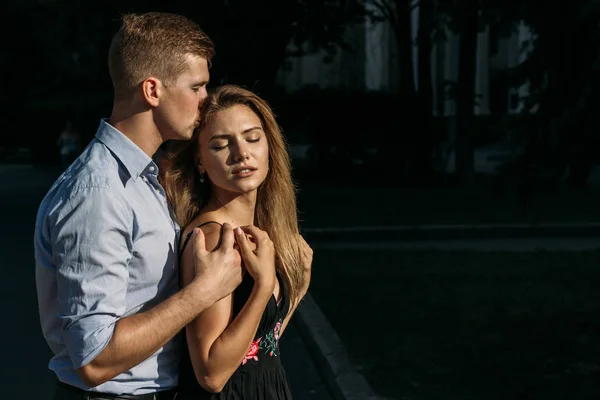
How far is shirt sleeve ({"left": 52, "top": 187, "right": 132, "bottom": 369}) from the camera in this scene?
2387 millimetres

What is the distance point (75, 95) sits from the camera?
103ft

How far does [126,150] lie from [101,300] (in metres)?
0.42

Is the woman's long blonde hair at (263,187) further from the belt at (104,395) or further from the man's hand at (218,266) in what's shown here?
the belt at (104,395)

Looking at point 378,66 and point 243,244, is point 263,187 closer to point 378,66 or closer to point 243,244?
point 243,244

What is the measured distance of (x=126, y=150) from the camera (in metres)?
2.60

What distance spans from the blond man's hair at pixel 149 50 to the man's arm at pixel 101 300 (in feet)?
1.04

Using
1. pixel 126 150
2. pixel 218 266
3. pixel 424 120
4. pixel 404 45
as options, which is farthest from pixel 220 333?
pixel 404 45

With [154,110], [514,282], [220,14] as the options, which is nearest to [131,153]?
[154,110]

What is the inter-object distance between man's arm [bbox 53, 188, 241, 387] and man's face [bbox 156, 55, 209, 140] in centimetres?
29

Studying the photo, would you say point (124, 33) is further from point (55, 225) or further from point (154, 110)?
point (55, 225)

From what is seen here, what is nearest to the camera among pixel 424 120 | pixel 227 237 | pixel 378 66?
pixel 227 237

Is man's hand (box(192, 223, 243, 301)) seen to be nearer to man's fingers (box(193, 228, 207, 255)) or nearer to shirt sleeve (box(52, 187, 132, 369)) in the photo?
man's fingers (box(193, 228, 207, 255))

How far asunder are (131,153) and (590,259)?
10352 millimetres

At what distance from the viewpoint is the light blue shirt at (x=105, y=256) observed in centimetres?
239
